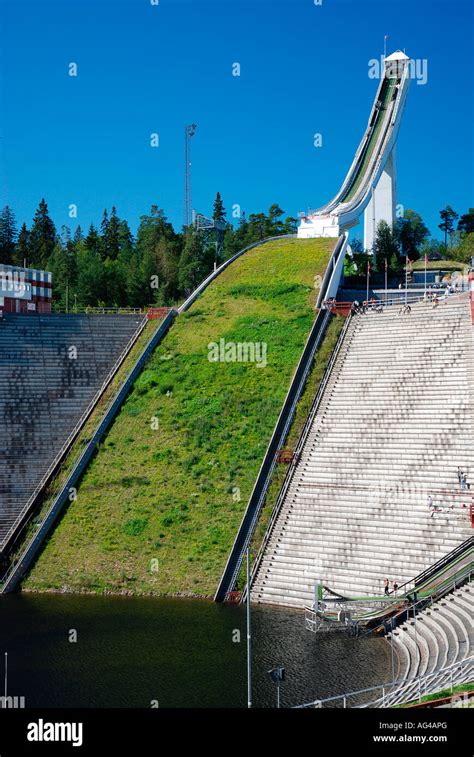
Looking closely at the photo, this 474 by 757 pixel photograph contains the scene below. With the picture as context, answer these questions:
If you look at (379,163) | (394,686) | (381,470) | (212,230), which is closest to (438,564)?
(381,470)

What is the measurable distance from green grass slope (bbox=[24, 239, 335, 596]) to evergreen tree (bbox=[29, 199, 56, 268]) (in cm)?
4660

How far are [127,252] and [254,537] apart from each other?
57.2m

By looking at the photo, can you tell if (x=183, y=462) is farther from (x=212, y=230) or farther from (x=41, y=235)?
(x=41, y=235)

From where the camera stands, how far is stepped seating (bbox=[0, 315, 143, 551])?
34.2 metres

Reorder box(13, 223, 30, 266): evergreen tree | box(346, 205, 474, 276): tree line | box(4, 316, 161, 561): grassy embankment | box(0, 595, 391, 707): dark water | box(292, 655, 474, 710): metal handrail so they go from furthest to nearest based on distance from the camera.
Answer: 1. box(13, 223, 30, 266): evergreen tree
2. box(346, 205, 474, 276): tree line
3. box(4, 316, 161, 561): grassy embankment
4. box(0, 595, 391, 707): dark water
5. box(292, 655, 474, 710): metal handrail

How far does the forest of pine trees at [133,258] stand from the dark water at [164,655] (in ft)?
120

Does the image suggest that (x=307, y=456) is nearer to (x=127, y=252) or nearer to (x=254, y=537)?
(x=254, y=537)

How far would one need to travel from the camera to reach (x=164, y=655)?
2205cm

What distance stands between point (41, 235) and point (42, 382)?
6019cm

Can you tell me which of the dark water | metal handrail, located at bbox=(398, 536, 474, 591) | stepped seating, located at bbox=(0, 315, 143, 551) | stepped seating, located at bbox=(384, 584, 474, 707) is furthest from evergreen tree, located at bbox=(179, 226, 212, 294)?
stepped seating, located at bbox=(384, 584, 474, 707)

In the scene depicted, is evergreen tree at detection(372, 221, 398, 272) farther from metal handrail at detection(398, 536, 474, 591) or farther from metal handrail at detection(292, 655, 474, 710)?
metal handrail at detection(292, 655, 474, 710)

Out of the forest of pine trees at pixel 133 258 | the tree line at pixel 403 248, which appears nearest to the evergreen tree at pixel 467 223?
the tree line at pixel 403 248

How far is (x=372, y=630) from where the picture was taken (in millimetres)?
24703

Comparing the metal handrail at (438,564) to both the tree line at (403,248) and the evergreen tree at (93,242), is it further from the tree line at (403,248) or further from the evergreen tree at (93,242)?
the evergreen tree at (93,242)
